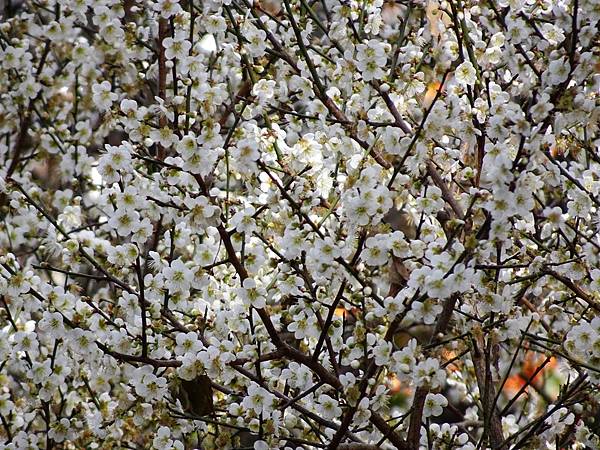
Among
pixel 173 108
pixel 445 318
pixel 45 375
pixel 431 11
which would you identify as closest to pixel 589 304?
pixel 445 318

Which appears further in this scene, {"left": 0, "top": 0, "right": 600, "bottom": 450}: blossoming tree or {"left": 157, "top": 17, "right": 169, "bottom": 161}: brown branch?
{"left": 157, "top": 17, "right": 169, "bottom": 161}: brown branch

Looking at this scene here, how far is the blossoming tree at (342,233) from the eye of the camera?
2.39m

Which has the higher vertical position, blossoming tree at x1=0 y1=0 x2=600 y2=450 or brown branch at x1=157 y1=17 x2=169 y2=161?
brown branch at x1=157 y1=17 x2=169 y2=161

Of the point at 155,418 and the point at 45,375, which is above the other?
the point at 45,375

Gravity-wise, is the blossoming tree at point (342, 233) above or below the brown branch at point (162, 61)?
below

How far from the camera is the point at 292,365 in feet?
9.02

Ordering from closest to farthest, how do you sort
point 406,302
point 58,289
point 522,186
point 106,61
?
1. point 522,186
2. point 406,302
3. point 58,289
4. point 106,61

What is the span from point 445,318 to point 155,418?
955mm

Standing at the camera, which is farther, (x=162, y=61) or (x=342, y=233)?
(x=162, y=61)

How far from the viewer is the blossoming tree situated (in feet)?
7.86

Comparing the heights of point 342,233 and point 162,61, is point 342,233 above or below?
below

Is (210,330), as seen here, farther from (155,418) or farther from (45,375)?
(45,375)

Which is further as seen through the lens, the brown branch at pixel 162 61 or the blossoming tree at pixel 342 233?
the brown branch at pixel 162 61

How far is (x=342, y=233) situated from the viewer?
2562 millimetres
